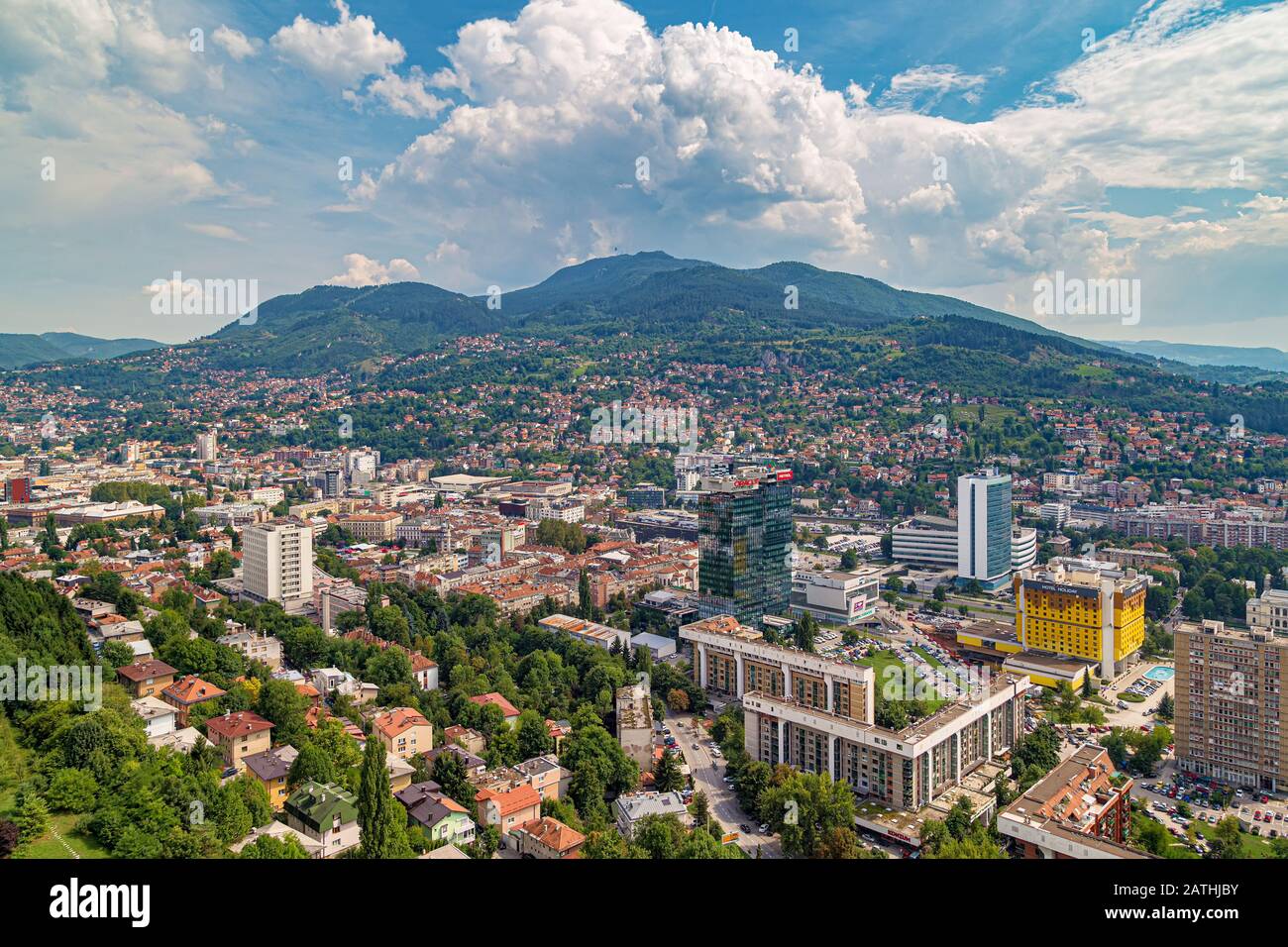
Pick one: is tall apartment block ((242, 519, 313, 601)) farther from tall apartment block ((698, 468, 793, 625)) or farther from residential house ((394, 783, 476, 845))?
residential house ((394, 783, 476, 845))

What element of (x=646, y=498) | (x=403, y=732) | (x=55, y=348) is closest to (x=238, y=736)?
(x=403, y=732)

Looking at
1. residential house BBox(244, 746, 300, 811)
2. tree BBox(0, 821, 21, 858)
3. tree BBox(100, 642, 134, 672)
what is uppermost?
tree BBox(0, 821, 21, 858)

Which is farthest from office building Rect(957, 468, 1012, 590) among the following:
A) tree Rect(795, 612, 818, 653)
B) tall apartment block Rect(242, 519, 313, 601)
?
tall apartment block Rect(242, 519, 313, 601)

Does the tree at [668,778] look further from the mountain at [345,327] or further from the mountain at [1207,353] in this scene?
the mountain at [1207,353]

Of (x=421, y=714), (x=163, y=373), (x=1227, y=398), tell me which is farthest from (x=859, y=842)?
(x=163, y=373)
